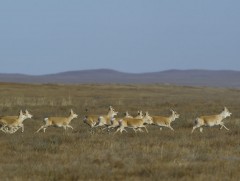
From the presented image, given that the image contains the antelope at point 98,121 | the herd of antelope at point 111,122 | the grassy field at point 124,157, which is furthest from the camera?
the antelope at point 98,121

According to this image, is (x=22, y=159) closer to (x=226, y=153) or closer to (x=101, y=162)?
(x=101, y=162)

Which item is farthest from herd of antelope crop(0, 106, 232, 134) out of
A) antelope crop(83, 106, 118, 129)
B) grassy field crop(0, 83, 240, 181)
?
grassy field crop(0, 83, 240, 181)

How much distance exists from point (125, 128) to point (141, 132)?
2834 mm

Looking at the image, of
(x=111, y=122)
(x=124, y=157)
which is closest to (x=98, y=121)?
(x=111, y=122)

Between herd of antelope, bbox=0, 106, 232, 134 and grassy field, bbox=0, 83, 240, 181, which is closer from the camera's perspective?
grassy field, bbox=0, 83, 240, 181

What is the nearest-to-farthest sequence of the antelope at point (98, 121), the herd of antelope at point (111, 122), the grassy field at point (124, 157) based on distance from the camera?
the grassy field at point (124, 157) → the herd of antelope at point (111, 122) → the antelope at point (98, 121)

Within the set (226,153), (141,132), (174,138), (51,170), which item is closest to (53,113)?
(141,132)

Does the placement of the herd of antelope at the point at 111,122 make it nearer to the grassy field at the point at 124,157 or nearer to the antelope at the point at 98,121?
the antelope at the point at 98,121

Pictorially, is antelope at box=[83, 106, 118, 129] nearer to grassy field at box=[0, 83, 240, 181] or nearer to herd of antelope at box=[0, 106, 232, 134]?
herd of antelope at box=[0, 106, 232, 134]

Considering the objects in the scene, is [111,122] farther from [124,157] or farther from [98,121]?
[124,157]

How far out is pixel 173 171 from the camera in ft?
44.9

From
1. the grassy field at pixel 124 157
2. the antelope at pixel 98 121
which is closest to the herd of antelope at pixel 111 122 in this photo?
the antelope at pixel 98 121

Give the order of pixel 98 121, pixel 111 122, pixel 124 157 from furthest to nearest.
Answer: pixel 98 121
pixel 111 122
pixel 124 157

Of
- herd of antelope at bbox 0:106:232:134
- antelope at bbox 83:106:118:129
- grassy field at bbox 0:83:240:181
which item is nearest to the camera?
grassy field at bbox 0:83:240:181
